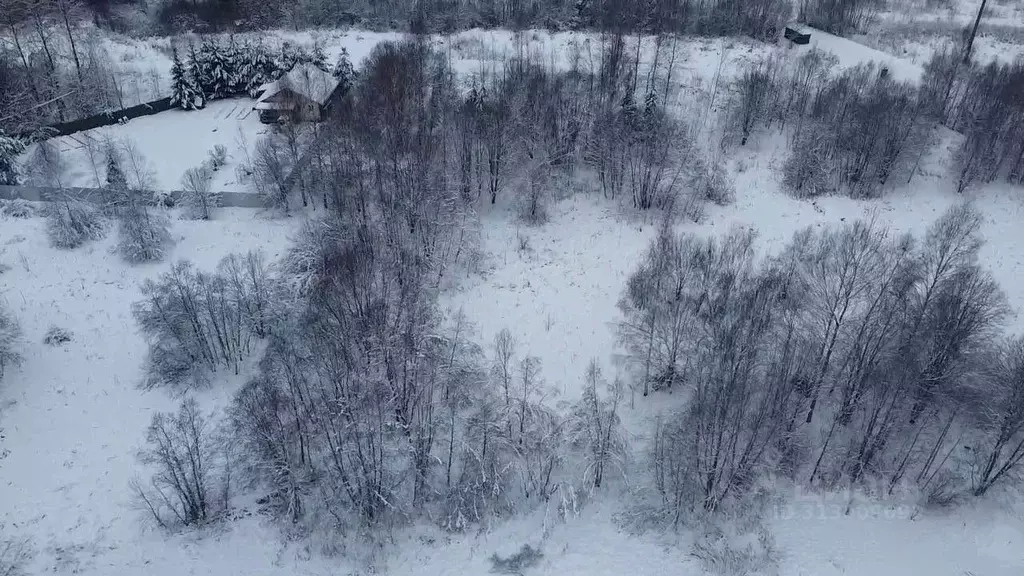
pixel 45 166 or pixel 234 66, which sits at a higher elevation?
pixel 234 66

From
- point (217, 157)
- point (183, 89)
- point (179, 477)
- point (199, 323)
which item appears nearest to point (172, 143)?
point (217, 157)

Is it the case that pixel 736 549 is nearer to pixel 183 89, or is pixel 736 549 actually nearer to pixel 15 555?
pixel 15 555

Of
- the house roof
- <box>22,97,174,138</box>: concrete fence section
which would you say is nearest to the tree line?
the house roof

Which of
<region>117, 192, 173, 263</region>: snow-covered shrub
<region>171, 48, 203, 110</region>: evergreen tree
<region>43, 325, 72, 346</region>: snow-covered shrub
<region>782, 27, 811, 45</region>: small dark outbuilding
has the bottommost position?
<region>43, 325, 72, 346</region>: snow-covered shrub

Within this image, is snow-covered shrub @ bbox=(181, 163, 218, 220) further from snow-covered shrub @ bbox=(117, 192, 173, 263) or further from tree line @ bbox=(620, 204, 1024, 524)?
tree line @ bbox=(620, 204, 1024, 524)

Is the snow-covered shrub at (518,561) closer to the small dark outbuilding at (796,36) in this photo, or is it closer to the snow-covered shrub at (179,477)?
the snow-covered shrub at (179,477)

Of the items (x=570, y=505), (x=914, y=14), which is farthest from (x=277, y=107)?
(x=914, y=14)
